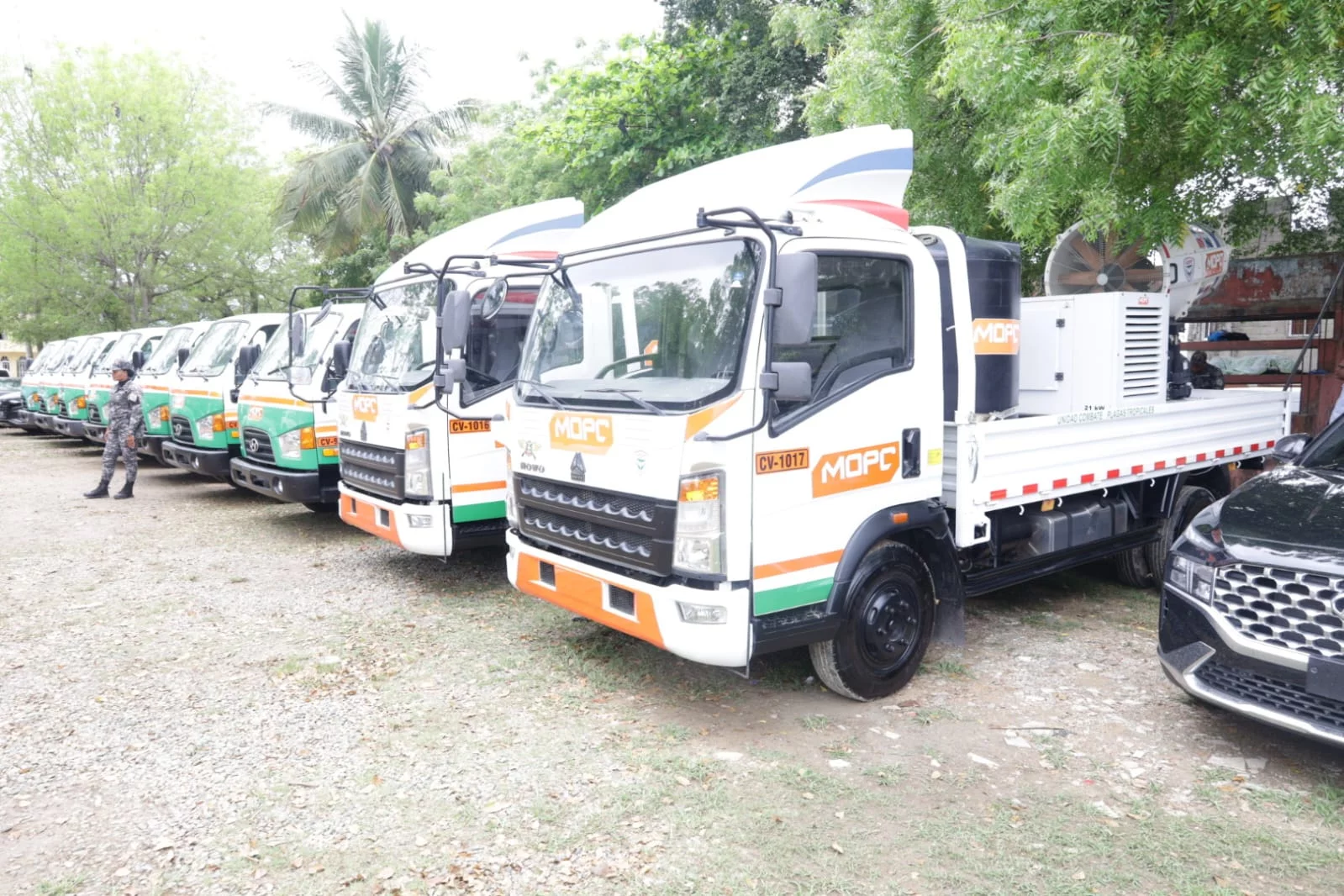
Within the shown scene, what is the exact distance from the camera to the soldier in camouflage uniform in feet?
36.8

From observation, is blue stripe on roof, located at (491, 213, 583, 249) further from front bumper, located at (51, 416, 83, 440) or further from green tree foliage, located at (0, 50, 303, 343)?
green tree foliage, located at (0, 50, 303, 343)

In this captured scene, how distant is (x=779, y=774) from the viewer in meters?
3.95

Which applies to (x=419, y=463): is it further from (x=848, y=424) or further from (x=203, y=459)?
(x=203, y=459)

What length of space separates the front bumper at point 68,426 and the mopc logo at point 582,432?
46.4ft

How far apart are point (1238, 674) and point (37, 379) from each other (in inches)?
797

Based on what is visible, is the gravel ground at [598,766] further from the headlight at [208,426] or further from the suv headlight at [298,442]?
the headlight at [208,426]

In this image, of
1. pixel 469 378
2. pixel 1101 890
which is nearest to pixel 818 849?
pixel 1101 890

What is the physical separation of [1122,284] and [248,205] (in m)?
22.1

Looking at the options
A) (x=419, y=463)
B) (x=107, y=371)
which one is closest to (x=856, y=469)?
(x=419, y=463)

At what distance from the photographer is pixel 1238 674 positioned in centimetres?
384

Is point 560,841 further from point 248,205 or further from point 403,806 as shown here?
point 248,205

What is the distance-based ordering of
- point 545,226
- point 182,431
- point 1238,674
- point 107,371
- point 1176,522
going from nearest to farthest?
point 1238,674
point 1176,522
point 545,226
point 182,431
point 107,371

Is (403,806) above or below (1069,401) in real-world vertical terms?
below

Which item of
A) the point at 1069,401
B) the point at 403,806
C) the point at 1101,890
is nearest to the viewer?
the point at 1101,890
